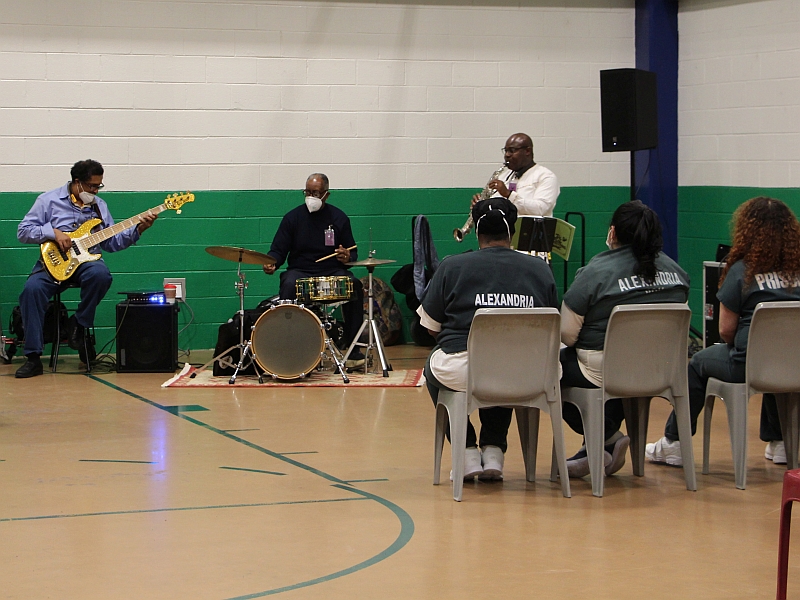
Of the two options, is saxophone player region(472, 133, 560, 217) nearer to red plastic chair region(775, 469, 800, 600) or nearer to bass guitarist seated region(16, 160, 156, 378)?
bass guitarist seated region(16, 160, 156, 378)

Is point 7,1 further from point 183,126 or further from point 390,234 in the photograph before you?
point 390,234

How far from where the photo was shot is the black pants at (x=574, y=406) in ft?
14.8

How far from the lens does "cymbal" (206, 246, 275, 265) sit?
6984 mm

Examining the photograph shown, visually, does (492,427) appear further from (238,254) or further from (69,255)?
(69,255)

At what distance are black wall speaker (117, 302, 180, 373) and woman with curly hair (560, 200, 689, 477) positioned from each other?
378 cm

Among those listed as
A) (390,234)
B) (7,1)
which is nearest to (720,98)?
(390,234)

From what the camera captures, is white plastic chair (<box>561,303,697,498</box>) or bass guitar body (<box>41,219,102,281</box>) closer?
white plastic chair (<box>561,303,697,498</box>)

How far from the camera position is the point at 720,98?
873 centimetres

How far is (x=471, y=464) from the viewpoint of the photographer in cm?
460

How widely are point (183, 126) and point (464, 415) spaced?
481 centimetres

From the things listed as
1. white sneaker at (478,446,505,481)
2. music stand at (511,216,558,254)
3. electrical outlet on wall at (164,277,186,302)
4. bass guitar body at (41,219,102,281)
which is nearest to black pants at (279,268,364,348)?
electrical outlet on wall at (164,277,186,302)

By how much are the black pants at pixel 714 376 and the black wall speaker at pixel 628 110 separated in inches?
132

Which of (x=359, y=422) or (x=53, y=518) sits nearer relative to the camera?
(x=53, y=518)

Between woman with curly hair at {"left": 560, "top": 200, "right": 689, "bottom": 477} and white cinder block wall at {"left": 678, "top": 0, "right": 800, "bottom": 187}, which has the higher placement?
white cinder block wall at {"left": 678, "top": 0, "right": 800, "bottom": 187}
